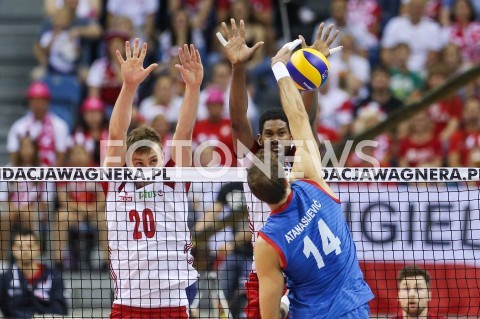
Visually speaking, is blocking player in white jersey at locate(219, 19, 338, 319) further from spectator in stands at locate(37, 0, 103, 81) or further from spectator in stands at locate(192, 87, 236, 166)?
spectator in stands at locate(37, 0, 103, 81)

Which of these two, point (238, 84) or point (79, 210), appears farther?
point (79, 210)

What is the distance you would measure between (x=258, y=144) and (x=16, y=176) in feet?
7.20

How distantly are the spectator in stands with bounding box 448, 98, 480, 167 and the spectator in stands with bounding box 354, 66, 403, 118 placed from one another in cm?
115

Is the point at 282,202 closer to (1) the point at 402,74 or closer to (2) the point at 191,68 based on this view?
(2) the point at 191,68

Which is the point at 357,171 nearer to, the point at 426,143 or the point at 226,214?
the point at 226,214

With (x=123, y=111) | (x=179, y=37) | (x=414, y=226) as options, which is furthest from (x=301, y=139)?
(x=179, y=37)

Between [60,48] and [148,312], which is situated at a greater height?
[60,48]

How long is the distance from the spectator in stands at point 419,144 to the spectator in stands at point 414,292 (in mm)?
4789

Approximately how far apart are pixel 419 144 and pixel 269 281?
8.07 meters

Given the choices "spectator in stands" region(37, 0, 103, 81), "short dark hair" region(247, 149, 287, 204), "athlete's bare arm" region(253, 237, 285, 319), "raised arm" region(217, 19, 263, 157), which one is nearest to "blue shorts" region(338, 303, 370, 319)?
"athlete's bare arm" region(253, 237, 285, 319)

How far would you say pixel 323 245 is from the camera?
7.41m

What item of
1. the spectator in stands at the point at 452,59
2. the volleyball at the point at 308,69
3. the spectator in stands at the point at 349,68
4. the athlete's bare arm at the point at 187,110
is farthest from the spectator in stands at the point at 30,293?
the spectator in stands at the point at 452,59

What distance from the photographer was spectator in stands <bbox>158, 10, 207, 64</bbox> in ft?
55.6

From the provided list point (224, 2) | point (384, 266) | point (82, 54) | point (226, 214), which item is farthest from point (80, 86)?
point (384, 266)
